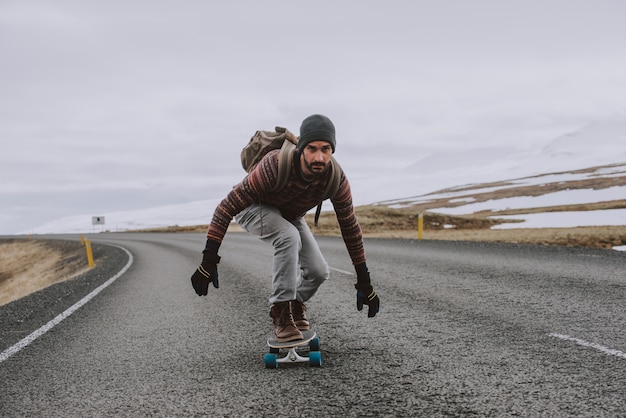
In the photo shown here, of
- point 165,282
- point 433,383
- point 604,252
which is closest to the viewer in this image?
point 433,383

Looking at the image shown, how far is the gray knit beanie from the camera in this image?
3.30 meters

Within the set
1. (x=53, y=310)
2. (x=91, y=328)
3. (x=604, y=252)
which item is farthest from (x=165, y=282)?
(x=604, y=252)

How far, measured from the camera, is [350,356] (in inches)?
150

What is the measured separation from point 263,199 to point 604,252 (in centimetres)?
1080

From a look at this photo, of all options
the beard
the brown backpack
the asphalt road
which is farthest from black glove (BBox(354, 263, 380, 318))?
the beard

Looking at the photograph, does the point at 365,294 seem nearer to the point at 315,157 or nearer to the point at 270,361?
the point at 270,361

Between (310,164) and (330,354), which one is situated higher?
(310,164)

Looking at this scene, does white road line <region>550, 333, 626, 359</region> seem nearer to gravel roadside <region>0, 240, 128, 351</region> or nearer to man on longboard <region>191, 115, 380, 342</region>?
man on longboard <region>191, 115, 380, 342</region>

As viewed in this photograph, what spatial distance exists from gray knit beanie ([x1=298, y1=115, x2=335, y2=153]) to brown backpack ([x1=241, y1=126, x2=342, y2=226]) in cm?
12

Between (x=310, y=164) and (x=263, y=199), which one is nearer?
(x=310, y=164)

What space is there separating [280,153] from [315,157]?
270 millimetres

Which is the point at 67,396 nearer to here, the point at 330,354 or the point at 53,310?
the point at 330,354

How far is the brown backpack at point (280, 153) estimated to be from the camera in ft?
11.0

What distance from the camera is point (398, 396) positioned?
2900mm
